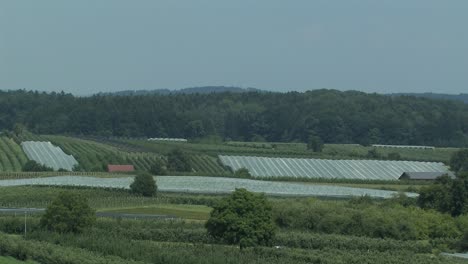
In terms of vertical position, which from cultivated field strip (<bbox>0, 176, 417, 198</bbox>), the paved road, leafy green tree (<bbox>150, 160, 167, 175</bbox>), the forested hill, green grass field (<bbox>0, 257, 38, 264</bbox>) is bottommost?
green grass field (<bbox>0, 257, 38, 264</bbox>)

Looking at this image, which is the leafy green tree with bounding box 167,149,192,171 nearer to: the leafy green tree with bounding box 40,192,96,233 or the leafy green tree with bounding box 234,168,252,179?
the leafy green tree with bounding box 234,168,252,179

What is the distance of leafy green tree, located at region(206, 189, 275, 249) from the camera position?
47.2 m

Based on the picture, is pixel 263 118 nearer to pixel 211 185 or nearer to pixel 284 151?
pixel 284 151

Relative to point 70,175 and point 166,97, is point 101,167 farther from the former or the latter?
point 166,97

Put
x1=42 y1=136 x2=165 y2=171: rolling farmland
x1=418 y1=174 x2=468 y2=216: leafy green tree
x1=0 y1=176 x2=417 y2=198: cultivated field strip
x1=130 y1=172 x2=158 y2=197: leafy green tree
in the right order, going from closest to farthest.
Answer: x1=418 y1=174 x2=468 y2=216: leafy green tree < x1=130 y1=172 x2=158 y2=197: leafy green tree < x1=0 y1=176 x2=417 y2=198: cultivated field strip < x1=42 y1=136 x2=165 y2=171: rolling farmland

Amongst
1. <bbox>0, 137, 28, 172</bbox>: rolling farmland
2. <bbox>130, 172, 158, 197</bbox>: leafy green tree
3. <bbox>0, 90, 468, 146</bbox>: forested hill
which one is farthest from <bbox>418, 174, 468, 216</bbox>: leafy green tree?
<bbox>0, 90, 468, 146</bbox>: forested hill

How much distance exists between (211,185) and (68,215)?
25.5 metres

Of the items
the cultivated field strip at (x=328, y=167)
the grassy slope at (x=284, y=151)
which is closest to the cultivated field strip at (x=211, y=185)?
the cultivated field strip at (x=328, y=167)

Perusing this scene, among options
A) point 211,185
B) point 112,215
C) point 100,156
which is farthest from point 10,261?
point 100,156

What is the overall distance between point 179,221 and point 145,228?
362 centimetres

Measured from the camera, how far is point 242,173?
84750 mm

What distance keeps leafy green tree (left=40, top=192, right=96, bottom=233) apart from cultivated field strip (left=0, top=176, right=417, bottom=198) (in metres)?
19.7

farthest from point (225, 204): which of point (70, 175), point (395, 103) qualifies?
point (395, 103)

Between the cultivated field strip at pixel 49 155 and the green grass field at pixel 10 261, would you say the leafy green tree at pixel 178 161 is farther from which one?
the green grass field at pixel 10 261
